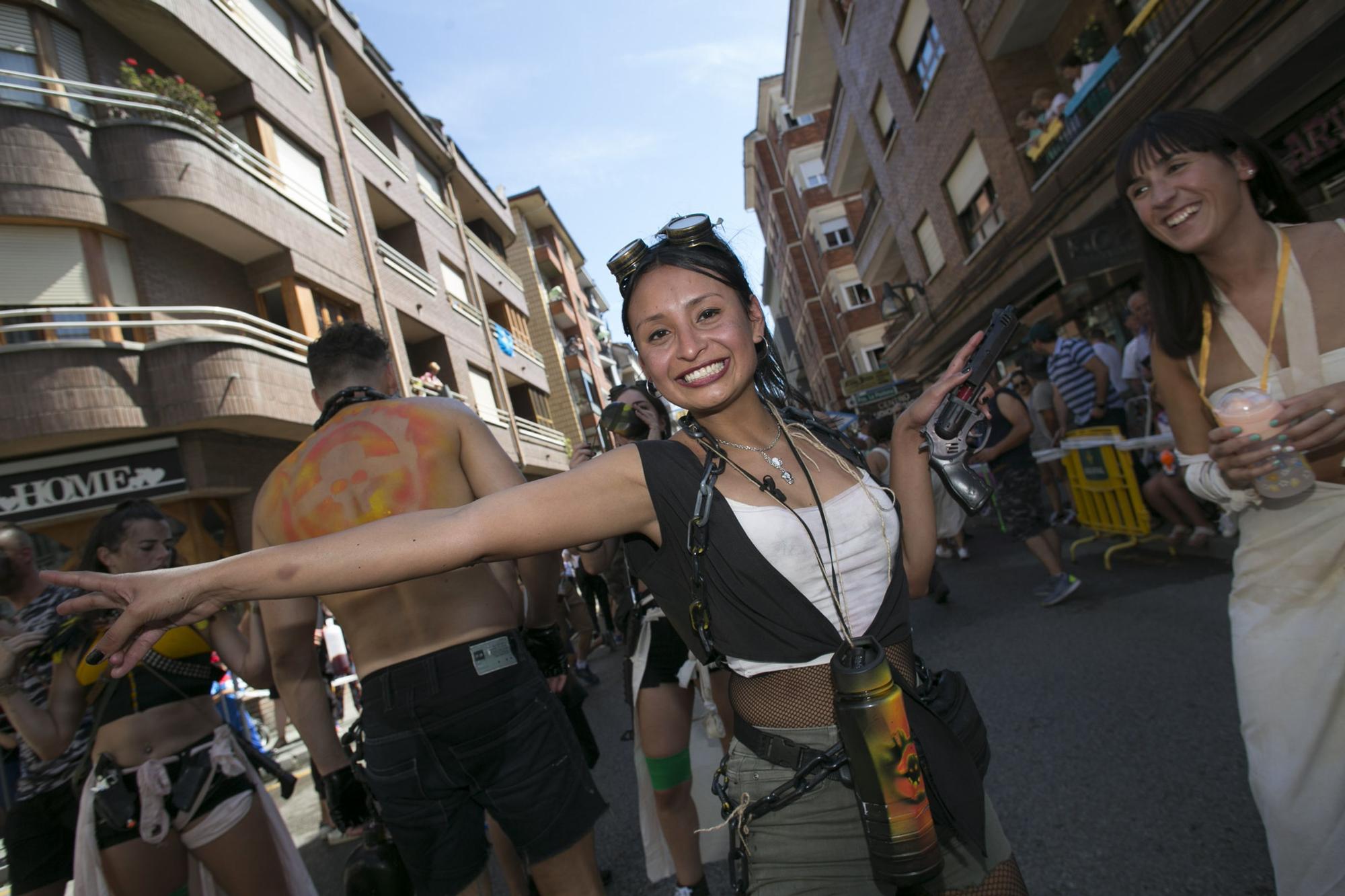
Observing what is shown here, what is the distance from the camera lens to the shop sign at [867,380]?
22.8m

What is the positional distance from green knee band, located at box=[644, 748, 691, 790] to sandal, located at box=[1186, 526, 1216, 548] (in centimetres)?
494

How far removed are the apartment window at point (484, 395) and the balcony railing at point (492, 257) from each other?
479 cm

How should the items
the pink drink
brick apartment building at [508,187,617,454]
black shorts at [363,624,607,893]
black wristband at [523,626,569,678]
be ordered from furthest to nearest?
brick apartment building at [508,187,617,454] → black wristband at [523,626,569,678] → black shorts at [363,624,607,893] → the pink drink

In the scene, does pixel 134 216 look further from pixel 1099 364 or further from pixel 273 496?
pixel 1099 364

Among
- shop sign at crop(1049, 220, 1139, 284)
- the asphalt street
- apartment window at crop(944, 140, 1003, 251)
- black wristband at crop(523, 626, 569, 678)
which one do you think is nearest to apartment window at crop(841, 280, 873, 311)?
apartment window at crop(944, 140, 1003, 251)

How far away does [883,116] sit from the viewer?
18234 millimetres

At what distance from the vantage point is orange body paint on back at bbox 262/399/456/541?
2.32 meters

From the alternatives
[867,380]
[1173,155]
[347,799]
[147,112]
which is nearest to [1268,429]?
[1173,155]

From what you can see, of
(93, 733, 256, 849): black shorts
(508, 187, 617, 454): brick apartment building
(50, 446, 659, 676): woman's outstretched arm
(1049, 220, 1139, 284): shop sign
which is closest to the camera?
(50, 446, 659, 676): woman's outstretched arm

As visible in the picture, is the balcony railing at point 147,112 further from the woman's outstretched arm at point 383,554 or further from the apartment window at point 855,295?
the apartment window at point 855,295

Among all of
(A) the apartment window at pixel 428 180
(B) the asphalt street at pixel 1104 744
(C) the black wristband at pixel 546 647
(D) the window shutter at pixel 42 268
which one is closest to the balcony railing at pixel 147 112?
(D) the window shutter at pixel 42 268

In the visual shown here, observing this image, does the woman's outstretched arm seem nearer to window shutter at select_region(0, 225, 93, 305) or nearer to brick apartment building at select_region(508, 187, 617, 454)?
window shutter at select_region(0, 225, 93, 305)

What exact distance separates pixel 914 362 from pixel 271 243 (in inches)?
705

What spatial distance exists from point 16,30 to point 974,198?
1608 cm
